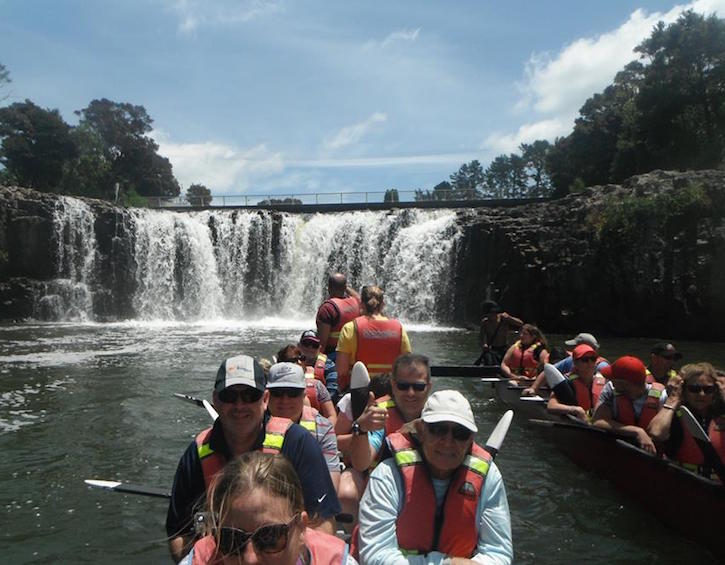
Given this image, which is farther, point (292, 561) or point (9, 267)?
point (9, 267)

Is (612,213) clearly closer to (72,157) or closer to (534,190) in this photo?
(534,190)

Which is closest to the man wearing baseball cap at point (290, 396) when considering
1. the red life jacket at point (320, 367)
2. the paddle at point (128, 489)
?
the paddle at point (128, 489)

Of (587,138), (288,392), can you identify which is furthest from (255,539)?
(587,138)

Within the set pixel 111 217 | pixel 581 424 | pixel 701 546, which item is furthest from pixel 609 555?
pixel 111 217

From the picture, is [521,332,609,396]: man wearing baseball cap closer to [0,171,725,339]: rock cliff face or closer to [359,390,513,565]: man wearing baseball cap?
[359,390,513,565]: man wearing baseball cap

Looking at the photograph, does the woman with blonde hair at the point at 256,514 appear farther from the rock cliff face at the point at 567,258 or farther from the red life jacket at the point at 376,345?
the rock cliff face at the point at 567,258

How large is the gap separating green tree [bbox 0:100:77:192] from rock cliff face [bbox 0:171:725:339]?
74.7 ft

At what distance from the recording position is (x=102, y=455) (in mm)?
8039

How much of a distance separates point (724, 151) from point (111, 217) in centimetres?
3169

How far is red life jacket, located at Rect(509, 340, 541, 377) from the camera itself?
10039 mm

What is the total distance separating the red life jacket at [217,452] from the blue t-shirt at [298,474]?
0.7 inches

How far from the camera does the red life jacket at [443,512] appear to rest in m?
2.90

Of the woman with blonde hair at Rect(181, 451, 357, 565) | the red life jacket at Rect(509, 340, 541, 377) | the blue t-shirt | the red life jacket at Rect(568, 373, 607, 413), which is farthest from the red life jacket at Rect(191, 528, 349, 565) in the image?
the red life jacket at Rect(509, 340, 541, 377)

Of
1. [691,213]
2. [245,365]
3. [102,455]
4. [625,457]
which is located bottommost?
[102,455]
